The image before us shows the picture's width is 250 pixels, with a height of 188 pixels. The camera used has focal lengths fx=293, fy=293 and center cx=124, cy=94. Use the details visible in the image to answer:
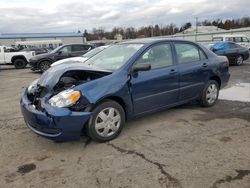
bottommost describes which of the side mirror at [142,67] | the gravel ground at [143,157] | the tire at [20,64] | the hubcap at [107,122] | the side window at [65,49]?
the gravel ground at [143,157]

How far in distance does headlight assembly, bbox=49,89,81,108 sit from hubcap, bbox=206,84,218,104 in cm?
335

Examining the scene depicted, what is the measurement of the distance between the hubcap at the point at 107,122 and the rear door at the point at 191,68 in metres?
1.68

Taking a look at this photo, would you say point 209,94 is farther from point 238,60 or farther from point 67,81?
point 238,60

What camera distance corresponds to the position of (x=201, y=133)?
489cm

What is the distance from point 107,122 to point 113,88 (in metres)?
0.53

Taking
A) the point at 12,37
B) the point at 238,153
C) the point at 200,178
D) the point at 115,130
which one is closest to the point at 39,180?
the point at 115,130

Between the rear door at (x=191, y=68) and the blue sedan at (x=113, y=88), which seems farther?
the rear door at (x=191, y=68)

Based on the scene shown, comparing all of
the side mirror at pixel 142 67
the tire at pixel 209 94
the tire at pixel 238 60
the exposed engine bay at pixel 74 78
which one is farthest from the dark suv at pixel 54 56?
the side mirror at pixel 142 67

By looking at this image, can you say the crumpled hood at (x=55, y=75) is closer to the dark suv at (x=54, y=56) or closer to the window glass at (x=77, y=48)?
the dark suv at (x=54, y=56)

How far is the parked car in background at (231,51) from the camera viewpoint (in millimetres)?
16250

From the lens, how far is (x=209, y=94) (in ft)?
21.1

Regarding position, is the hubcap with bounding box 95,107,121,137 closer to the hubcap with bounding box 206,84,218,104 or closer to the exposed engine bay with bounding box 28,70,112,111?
the exposed engine bay with bounding box 28,70,112,111

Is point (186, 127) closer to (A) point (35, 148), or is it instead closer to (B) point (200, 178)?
(B) point (200, 178)

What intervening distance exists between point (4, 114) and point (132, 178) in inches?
161
